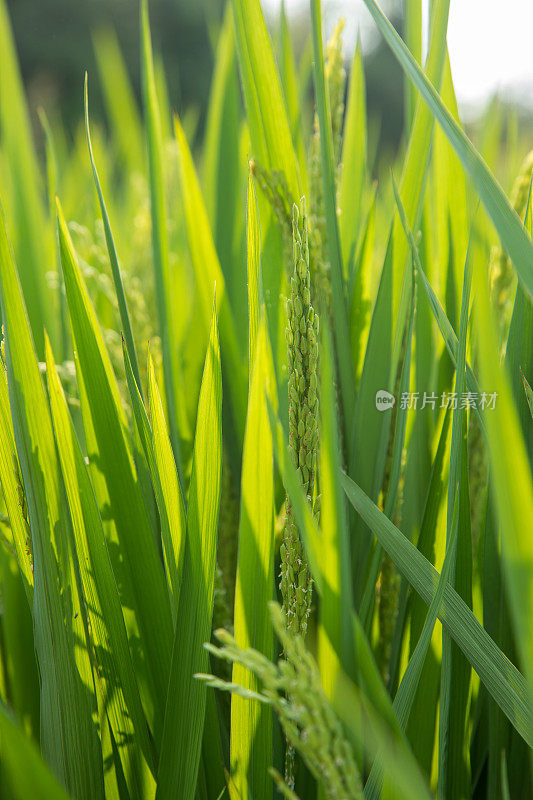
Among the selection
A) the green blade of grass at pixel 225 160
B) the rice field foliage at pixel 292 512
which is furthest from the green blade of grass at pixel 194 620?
the green blade of grass at pixel 225 160

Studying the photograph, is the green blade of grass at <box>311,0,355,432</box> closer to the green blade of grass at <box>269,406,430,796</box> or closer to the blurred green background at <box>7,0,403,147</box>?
the green blade of grass at <box>269,406,430,796</box>

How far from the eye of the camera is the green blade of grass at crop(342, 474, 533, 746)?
0.28 meters

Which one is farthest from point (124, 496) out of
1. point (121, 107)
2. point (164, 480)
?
point (121, 107)

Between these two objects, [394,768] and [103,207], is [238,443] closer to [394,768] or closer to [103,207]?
[103,207]

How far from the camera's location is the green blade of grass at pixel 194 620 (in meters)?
0.30

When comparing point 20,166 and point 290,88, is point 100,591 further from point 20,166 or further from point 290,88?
point 20,166

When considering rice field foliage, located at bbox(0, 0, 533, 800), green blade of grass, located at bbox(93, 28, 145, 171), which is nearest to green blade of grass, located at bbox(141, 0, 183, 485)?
rice field foliage, located at bbox(0, 0, 533, 800)

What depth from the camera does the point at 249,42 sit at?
16.5 inches

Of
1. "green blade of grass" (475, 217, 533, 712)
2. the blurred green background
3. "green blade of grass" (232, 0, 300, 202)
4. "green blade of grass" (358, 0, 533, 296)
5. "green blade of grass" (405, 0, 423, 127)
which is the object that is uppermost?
the blurred green background

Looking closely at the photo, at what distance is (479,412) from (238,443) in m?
0.23

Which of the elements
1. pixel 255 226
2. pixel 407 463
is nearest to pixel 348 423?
pixel 407 463

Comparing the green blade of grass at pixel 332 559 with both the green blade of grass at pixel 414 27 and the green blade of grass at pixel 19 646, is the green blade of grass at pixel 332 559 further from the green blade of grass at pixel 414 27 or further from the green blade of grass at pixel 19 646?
the green blade of grass at pixel 414 27

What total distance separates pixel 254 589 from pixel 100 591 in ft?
0.27

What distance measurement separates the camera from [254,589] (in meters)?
0.31
